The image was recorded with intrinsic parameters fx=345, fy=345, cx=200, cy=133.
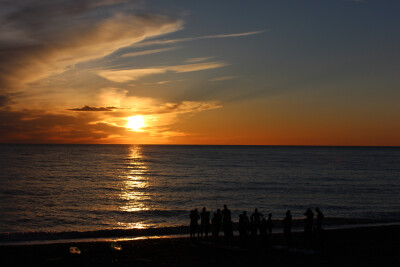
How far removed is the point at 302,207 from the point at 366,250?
19288mm

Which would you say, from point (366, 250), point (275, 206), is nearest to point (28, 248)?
point (366, 250)

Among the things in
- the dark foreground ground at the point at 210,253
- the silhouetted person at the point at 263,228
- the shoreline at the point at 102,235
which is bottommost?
the shoreline at the point at 102,235

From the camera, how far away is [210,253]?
679 inches

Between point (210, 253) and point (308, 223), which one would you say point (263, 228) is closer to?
point (308, 223)

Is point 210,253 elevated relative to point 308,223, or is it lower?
lower

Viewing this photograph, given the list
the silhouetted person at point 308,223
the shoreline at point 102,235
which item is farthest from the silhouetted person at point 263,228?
the shoreline at point 102,235

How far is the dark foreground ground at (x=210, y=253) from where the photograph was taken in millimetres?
15742

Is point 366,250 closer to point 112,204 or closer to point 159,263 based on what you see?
point 159,263

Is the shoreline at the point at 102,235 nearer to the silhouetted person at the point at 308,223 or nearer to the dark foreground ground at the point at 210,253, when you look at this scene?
the dark foreground ground at the point at 210,253

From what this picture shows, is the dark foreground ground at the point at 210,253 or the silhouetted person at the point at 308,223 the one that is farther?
the silhouetted person at the point at 308,223

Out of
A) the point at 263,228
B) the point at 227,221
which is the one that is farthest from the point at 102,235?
the point at 263,228

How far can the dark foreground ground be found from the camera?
1574 cm

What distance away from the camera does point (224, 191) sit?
49.2 metres

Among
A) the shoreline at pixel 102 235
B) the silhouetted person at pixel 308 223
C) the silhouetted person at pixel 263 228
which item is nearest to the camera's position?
the silhouetted person at pixel 263 228
